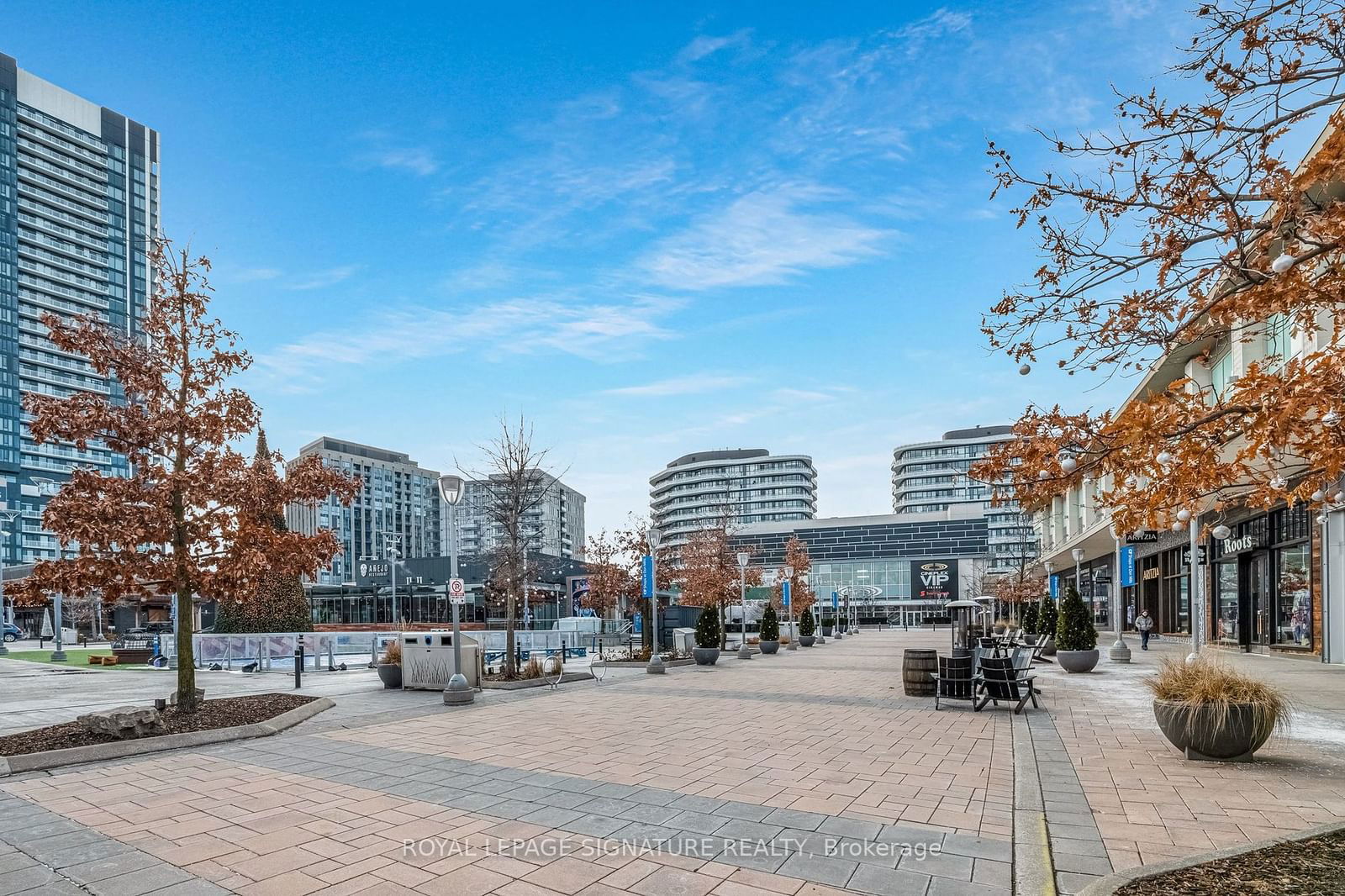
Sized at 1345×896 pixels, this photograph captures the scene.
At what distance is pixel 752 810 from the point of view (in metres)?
6.99

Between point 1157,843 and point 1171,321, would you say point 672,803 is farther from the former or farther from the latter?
point 1171,321

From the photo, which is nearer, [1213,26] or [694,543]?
[1213,26]

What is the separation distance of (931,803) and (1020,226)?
15.0 feet

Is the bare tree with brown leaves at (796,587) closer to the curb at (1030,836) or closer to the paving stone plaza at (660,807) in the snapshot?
the paving stone plaza at (660,807)

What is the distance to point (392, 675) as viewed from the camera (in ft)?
57.7

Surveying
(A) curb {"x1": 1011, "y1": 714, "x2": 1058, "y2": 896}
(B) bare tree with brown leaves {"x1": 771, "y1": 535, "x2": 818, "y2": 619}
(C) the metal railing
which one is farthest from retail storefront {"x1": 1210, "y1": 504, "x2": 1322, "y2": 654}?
(C) the metal railing

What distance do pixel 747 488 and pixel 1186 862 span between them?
520 feet

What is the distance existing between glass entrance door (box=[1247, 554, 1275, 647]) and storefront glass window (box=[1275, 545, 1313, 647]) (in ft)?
1.82

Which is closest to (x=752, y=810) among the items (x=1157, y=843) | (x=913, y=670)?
(x=1157, y=843)

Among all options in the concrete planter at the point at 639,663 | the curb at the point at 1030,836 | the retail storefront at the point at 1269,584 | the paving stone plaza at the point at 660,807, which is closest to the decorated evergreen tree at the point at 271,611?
the concrete planter at the point at 639,663

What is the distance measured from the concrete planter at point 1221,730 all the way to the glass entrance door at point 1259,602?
23.7 metres

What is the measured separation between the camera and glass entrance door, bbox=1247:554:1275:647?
28297 millimetres

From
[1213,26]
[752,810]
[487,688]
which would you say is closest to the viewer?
[1213,26]

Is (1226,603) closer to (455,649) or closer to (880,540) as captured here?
(455,649)
